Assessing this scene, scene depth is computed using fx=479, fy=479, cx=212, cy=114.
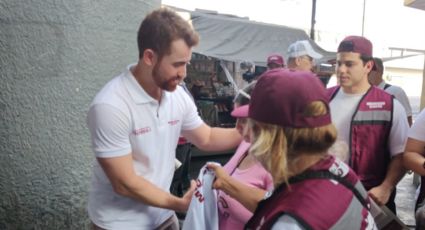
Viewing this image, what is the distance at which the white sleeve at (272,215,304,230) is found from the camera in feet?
4.44

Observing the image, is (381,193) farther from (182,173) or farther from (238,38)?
(238,38)

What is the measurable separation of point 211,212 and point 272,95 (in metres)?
1.07

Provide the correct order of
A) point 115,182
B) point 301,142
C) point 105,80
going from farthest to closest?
1. point 105,80
2. point 115,182
3. point 301,142

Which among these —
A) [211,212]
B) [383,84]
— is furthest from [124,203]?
[383,84]

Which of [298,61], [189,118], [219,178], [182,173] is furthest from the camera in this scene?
[182,173]

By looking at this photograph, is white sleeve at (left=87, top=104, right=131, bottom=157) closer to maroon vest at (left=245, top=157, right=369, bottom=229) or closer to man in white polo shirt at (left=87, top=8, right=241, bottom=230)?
man in white polo shirt at (left=87, top=8, right=241, bottom=230)

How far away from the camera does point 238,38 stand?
1067cm

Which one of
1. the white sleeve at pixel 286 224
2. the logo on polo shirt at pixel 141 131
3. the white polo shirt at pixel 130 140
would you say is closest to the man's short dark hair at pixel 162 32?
the white polo shirt at pixel 130 140

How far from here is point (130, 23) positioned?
3.76m

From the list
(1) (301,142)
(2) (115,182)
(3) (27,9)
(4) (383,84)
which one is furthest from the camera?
(4) (383,84)

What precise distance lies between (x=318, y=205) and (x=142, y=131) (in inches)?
46.3

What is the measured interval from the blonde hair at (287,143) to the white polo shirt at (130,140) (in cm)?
94

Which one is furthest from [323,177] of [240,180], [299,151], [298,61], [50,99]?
[298,61]

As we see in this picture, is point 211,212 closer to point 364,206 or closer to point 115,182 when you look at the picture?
point 115,182
